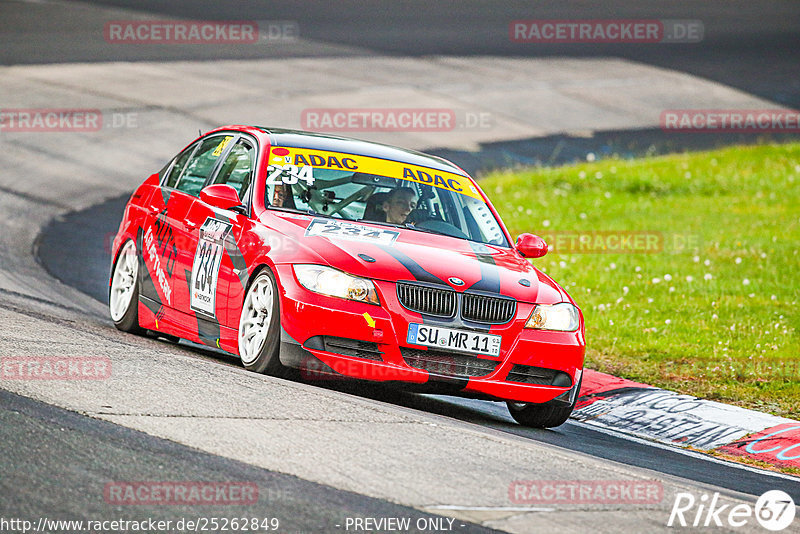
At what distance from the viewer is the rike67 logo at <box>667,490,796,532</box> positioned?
5664mm

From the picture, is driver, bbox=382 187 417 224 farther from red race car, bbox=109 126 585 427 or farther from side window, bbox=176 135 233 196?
side window, bbox=176 135 233 196

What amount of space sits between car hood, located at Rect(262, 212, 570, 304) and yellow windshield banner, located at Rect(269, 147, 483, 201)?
62 centimetres

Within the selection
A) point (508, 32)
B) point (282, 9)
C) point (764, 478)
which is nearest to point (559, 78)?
point (508, 32)

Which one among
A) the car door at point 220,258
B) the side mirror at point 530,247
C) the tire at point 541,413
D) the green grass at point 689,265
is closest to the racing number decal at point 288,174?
the car door at point 220,258

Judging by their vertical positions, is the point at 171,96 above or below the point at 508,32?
below

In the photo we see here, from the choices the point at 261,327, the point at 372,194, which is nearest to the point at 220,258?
the point at 261,327

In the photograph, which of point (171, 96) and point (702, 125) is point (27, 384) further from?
point (702, 125)

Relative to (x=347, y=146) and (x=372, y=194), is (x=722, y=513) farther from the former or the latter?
(x=347, y=146)

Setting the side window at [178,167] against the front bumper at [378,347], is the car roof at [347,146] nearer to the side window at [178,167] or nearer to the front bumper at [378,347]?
the side window at [178,167]

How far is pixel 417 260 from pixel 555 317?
965 mm

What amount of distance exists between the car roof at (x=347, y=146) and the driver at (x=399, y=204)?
425 millimetres

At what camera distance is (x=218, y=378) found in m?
7.31

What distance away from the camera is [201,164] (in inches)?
379

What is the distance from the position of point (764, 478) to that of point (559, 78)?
22.8 m
